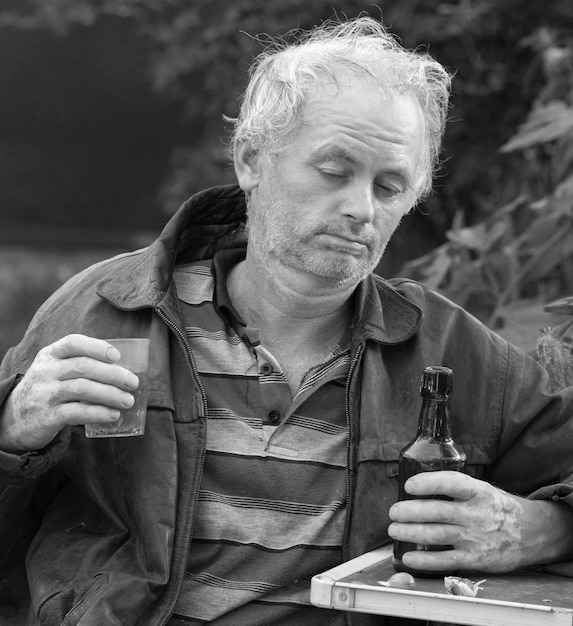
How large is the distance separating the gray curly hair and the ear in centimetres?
2

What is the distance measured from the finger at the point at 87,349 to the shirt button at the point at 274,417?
475mm

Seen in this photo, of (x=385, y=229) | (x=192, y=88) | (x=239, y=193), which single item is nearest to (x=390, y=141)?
(x=385, y=229)

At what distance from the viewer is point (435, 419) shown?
197cm

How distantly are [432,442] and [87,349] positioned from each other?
2.12 ft

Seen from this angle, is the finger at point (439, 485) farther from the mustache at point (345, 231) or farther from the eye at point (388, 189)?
the eye at point (388, 189)

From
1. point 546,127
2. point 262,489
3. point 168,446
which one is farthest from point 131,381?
point 546,127

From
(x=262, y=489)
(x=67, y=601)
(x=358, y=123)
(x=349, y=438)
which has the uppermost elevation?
(x=358, y=123)

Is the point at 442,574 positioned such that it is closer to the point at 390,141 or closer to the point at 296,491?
the point at 296,491

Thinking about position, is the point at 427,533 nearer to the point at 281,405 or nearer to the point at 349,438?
the point at 349,438

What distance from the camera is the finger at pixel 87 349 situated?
6.31 ft

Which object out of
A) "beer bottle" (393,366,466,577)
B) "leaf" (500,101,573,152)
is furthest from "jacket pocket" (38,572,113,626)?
"leaf" (500,101,573,152)

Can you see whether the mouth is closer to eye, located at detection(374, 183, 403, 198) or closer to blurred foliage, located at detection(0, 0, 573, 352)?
eye, located at detection(374, 183, 403, 198)

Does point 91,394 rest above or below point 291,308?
below

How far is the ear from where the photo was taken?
8.14 feet
